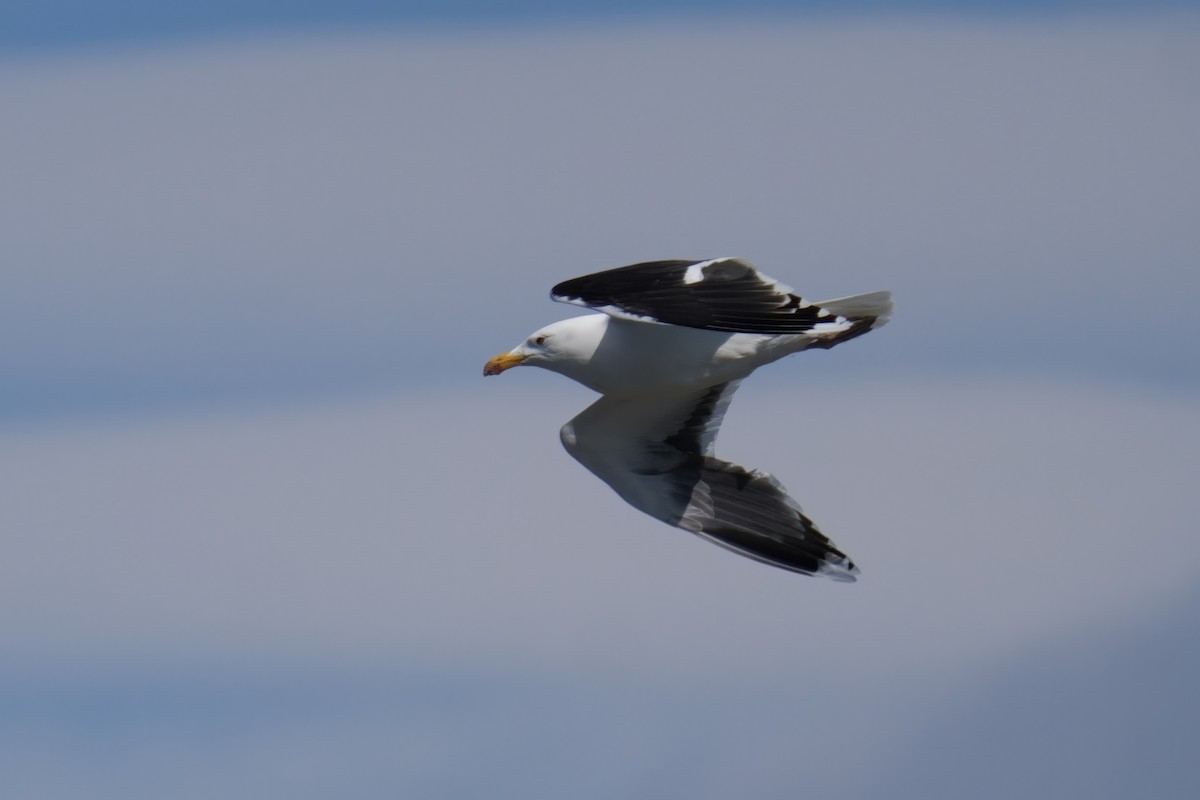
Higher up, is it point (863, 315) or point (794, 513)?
point (863, 315)

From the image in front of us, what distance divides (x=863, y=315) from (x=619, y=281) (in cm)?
372

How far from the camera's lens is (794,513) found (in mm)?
22406

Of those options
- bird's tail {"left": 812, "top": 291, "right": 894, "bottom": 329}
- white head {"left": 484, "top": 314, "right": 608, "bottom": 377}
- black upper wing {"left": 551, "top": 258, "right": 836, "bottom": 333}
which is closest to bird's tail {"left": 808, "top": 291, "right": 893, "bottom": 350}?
bird's tail {"left": 812, "top": 291, "right": 894, "bottom": 329}

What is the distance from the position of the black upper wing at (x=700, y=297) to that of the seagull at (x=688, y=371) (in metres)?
0.02

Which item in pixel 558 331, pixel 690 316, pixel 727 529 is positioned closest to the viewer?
pixel 690 316

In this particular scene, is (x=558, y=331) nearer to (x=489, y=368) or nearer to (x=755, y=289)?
(x=489, y=368)

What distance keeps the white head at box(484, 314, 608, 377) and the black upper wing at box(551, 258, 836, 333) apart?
2.56 feet

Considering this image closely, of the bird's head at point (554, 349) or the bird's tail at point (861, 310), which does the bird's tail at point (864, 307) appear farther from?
the bird's head at point (554, 349)

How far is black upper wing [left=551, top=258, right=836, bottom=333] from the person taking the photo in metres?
18.7

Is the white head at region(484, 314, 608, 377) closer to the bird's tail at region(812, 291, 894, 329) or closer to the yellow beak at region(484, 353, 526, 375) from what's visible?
the yellow beak at region(484, 353, 526, 375)

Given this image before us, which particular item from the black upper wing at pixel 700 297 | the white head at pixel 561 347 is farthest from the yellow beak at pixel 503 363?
the black upper wing at pixel 700 297

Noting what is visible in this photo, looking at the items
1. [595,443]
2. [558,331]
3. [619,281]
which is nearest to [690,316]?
[619,281]

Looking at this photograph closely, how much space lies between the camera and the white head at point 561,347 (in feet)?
67.8

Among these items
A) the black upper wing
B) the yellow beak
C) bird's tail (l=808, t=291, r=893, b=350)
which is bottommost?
the yellow beak
